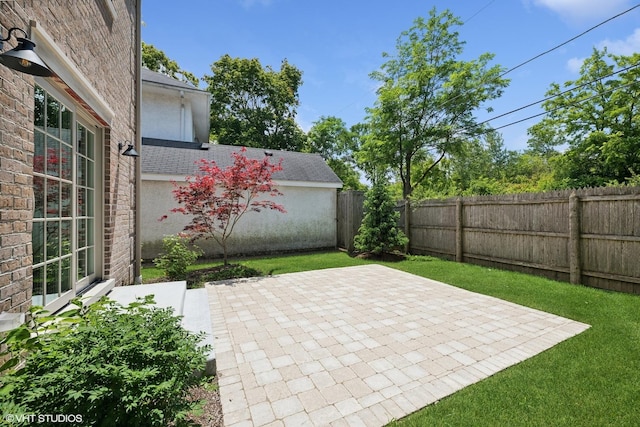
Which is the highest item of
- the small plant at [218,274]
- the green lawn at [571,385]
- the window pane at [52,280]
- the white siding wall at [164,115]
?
the white siding wall at [164,115]

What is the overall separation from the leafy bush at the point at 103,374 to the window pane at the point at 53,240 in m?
1.32

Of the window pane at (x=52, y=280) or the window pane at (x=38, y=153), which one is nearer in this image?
the window pane at (x=38, y=153)

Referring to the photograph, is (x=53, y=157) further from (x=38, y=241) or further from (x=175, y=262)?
(x=175, y=262)

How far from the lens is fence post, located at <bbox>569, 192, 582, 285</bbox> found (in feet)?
18.7

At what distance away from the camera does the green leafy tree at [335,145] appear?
25.2 meters

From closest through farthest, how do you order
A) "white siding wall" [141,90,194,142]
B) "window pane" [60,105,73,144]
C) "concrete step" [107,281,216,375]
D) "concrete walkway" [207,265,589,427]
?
"concrete walkway" [207,265,589,427]
"window pane" [60,105,73,144]
"concrete step" [107,281,216,375]
"white siding wall" [141,90,194,142]

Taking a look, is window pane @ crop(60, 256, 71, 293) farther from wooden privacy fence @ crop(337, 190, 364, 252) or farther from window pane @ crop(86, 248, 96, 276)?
wooden privacy fence @ crop(337, 190, 364, 252)

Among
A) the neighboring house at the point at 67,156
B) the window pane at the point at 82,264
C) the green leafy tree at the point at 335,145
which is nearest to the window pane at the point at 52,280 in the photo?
the neighboring house at the point at 67,156

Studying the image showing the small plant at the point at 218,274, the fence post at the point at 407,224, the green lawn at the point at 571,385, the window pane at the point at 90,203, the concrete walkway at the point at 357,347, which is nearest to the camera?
the green lawn at the point at 571,385

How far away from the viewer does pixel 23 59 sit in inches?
63.7

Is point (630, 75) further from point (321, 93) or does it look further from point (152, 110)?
point (152, 110)

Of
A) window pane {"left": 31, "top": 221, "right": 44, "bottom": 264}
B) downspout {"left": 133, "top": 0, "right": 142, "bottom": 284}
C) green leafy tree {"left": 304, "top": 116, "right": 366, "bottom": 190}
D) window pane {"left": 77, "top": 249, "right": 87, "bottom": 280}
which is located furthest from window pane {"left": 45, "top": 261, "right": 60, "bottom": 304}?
green leafy tree {"left": 304, "top": 116, "right": 366, "bottom": 190}

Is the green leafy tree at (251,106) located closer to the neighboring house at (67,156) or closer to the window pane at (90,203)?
the neighboring house at (67,156)

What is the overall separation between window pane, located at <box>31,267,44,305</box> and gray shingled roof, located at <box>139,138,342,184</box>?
23.2 feet
